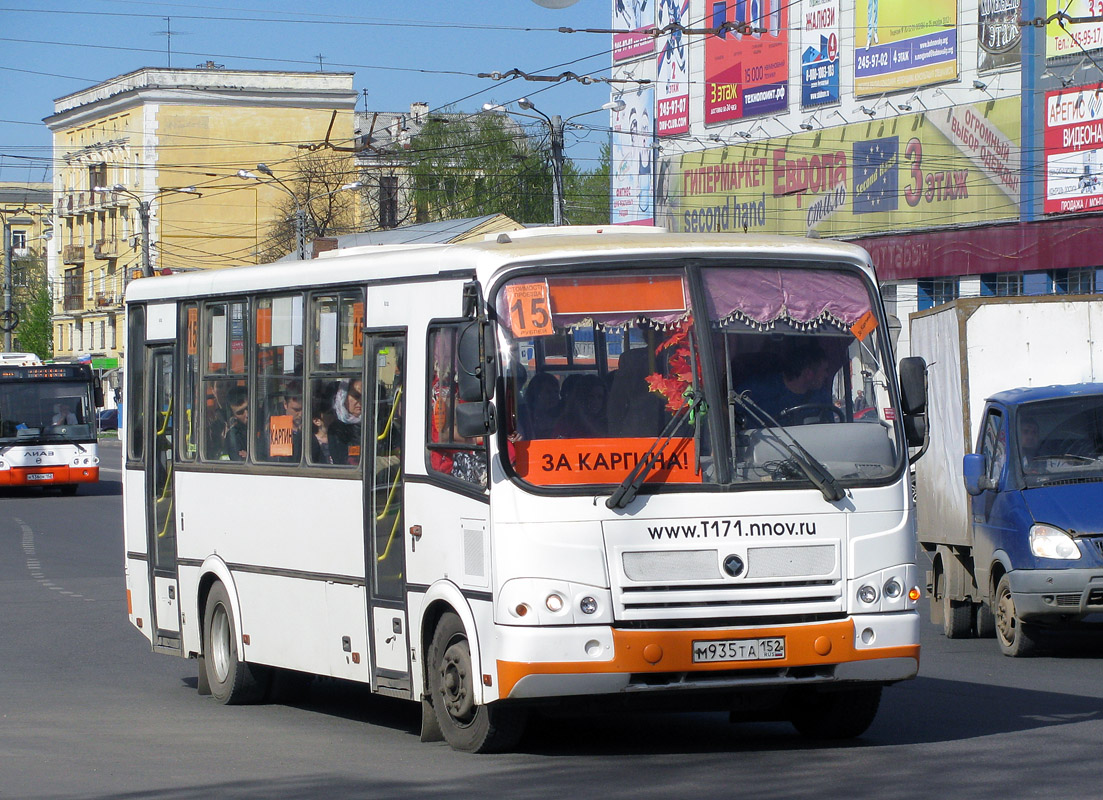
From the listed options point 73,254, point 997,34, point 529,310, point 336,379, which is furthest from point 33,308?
point 529,310

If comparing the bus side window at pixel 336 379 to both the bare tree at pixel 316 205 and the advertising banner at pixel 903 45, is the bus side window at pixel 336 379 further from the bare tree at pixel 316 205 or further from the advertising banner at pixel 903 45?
the bare tree at pixel 316 205

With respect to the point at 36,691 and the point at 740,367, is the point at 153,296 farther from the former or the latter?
the point at 740,367

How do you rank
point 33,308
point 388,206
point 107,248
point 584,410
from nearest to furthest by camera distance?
point 584,410
point 388,206
point 107,248
point 33,308

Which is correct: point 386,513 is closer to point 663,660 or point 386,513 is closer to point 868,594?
point 663,660

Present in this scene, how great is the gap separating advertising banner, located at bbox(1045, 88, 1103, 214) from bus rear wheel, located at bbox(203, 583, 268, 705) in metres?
29.2

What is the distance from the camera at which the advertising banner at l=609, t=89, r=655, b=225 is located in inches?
2329

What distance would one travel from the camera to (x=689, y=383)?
8.77 metres

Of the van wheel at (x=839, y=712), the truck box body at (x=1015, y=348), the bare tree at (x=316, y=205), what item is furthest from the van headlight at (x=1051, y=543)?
the bare tree at (x=316, y=205)

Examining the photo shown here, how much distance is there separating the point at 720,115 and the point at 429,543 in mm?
46581

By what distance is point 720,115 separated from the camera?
179 ft

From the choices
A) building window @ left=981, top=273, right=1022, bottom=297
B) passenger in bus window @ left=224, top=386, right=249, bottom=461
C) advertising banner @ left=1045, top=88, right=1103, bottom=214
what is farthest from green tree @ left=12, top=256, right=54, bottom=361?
passenger in bus window @ left=224, top=386, right=249, bottom=461

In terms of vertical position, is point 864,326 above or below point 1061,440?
above

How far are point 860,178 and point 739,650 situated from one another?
40.3m

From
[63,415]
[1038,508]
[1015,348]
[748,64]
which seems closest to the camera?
[1038,508]
